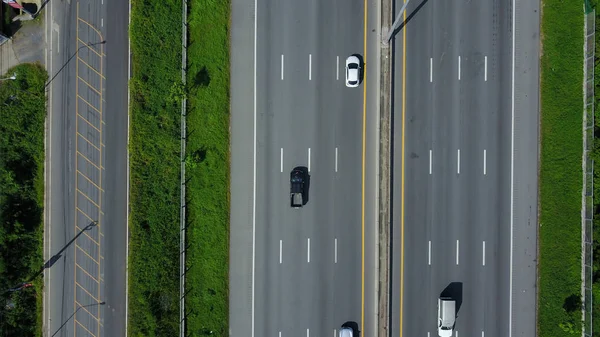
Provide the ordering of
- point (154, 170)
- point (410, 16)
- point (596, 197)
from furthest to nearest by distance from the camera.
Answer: point (154, 170) < point (410, 16) < point (596, 197)

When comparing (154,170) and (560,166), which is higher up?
(560,166)

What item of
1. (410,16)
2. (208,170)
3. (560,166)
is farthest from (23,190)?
(560,166)

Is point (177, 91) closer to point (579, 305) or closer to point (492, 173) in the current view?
point (492, 173)

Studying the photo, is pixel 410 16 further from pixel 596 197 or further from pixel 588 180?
pixel 596 197

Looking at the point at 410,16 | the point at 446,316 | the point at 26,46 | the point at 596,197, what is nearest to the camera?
the point at 446,316

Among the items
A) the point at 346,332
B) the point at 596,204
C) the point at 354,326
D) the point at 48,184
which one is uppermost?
the point at 48,184

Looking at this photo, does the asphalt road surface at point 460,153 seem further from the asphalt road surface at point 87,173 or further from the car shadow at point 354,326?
the asphalt road surface at point 87,173
